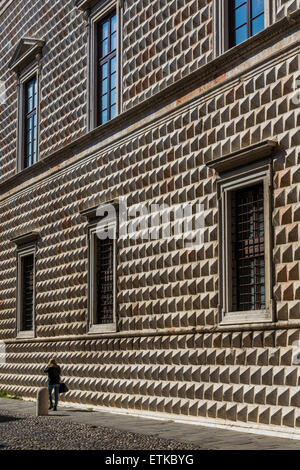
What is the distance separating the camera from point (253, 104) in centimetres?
1177

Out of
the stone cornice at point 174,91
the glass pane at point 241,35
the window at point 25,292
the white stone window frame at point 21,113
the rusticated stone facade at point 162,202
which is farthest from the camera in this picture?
the white stone window frame at point 21,113

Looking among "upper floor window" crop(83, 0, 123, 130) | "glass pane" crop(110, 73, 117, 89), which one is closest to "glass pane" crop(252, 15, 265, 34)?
"upper floor window" crop(83, 0, 123, 130)

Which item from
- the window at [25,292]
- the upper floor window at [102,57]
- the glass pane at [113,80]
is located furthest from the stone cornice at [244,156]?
the window at [25,292]

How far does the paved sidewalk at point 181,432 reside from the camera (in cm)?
971

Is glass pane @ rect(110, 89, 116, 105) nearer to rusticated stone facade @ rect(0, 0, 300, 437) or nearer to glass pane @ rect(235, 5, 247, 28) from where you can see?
rusticated stone facade @ rect(0, 0, 300, 437)

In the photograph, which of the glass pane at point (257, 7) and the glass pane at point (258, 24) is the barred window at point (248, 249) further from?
the glass pane at point (257, 7)

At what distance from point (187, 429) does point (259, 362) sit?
1.44 m

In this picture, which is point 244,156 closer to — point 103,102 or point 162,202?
point 162,202

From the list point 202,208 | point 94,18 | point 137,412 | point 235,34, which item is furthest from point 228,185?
point 94,18

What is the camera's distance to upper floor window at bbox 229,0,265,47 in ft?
39.8

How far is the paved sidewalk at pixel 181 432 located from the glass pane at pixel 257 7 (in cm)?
593

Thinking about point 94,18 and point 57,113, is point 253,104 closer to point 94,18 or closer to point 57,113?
point 94,18

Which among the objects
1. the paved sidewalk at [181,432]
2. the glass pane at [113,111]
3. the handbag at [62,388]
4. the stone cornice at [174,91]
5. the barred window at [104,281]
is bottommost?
the paved sidewalk at [181,432]

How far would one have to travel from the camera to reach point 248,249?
1203cm
